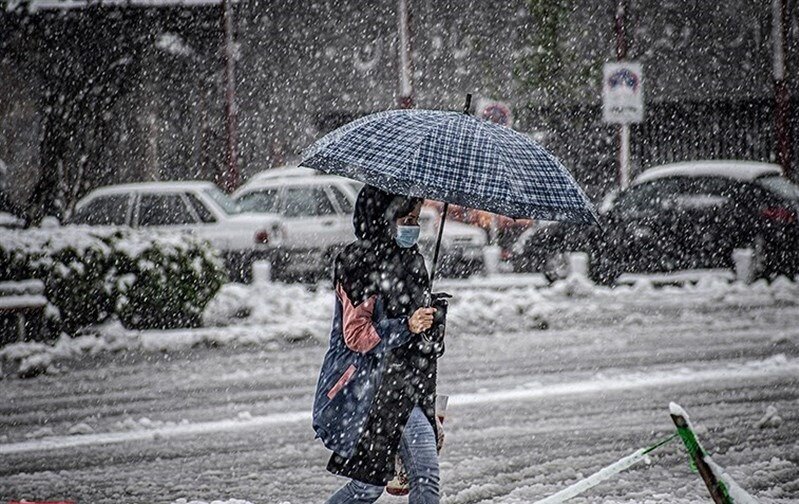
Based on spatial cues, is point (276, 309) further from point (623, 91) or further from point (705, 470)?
point (705, 470)

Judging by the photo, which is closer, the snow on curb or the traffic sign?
the snow on curb

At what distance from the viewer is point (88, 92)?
1666 cm

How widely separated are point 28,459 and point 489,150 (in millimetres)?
4226

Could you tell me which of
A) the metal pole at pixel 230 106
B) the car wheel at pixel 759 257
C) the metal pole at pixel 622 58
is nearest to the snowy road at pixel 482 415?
the car wheel at pixel 759 257

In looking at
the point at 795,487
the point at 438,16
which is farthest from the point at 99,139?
the point at 795,487

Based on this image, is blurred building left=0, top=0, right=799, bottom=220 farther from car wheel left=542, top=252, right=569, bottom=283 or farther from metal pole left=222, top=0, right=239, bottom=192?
car wheel left=542, top=252, right=569, bottom=283

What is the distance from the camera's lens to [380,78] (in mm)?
24094

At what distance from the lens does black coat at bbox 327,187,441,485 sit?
3.80 metres

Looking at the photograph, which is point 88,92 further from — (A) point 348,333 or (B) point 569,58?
(A) point 348,333

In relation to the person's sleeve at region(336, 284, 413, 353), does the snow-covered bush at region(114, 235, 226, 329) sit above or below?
below

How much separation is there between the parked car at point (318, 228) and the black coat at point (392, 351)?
10617 mm

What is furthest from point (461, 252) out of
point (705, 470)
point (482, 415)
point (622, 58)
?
point (705, 470)

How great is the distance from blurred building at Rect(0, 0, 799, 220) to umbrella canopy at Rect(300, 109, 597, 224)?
19213 millimetres

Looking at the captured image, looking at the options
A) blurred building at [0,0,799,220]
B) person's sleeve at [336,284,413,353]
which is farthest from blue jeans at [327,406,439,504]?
blurred building at [0,0,799,220]
